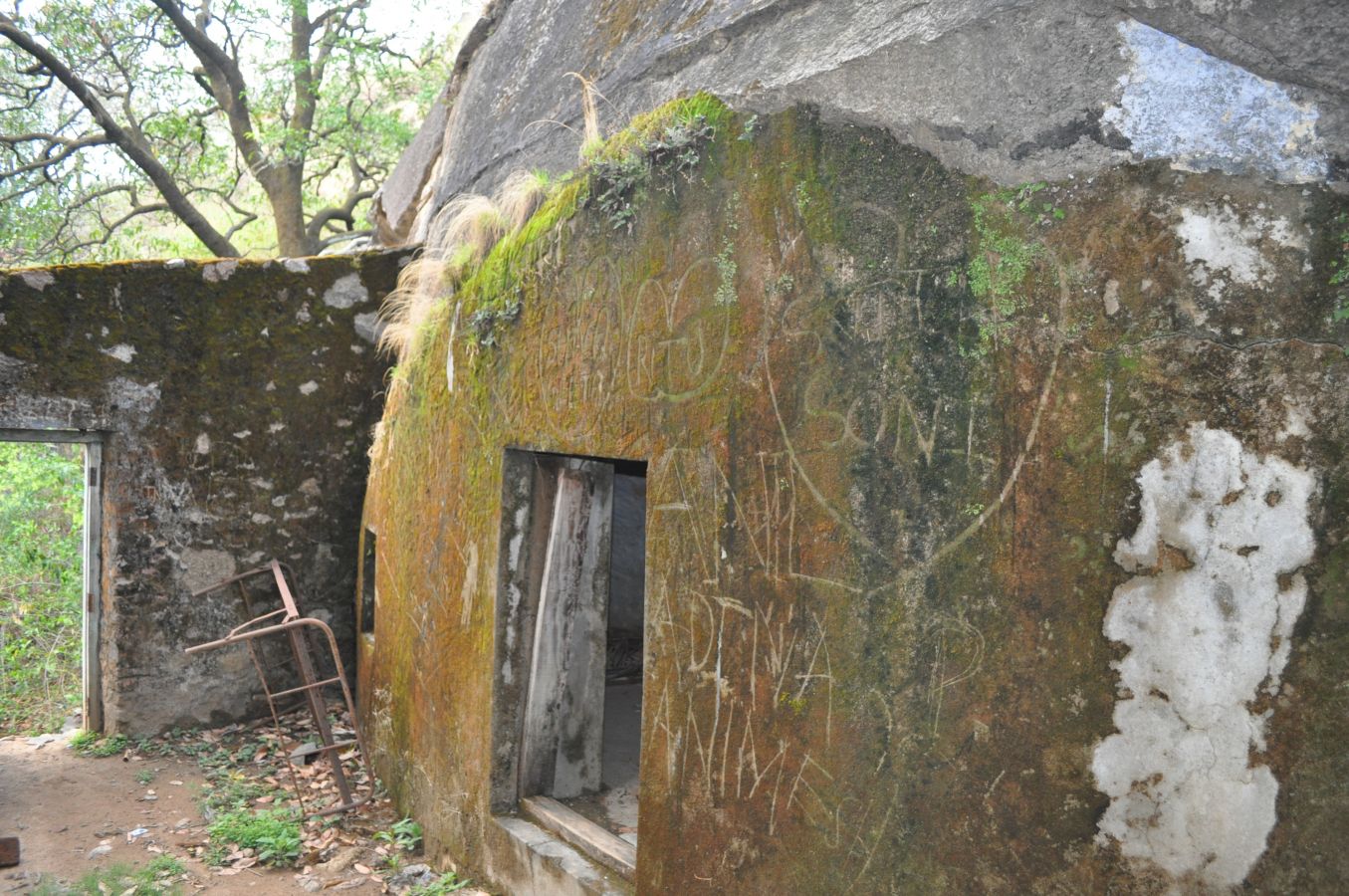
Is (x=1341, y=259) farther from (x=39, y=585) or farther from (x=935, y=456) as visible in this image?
(x=39, y=585)

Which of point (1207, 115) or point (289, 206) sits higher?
point (289, 206)

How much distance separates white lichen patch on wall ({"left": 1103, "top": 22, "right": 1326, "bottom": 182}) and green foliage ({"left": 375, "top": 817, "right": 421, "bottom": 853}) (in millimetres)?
4273

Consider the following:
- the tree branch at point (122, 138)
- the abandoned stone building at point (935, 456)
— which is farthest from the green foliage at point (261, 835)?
the tree branch at point (122, 138)

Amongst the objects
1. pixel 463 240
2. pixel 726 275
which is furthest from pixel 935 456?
pixel 463 240

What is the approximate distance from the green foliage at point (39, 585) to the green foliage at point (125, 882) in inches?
128

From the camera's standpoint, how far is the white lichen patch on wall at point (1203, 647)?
195 cm

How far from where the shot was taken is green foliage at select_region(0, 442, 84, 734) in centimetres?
808

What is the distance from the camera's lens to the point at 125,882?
4367mm

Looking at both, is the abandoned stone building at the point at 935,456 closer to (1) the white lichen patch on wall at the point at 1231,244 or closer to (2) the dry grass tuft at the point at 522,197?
(1) the white lichen patch on wall at the point at 1231,244

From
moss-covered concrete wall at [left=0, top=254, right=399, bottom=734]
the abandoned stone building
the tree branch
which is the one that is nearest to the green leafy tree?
the tree branch

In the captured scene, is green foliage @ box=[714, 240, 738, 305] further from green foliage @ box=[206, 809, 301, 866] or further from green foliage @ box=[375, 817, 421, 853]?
green foliage @ box=[206, 809, 301, 866]

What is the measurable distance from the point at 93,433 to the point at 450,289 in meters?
2.88

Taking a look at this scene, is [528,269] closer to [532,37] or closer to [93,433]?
[532,37]

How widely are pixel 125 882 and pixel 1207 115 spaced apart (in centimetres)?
510
